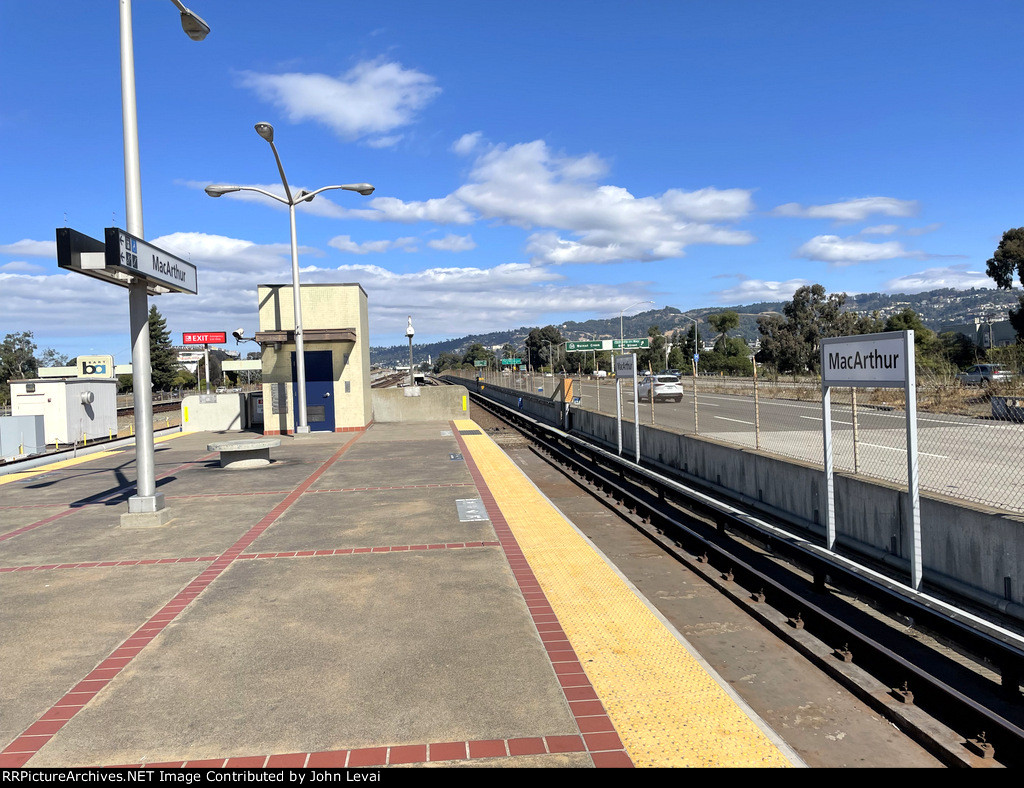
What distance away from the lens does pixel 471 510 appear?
1145 cm

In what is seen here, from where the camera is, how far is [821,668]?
5520 millimetres

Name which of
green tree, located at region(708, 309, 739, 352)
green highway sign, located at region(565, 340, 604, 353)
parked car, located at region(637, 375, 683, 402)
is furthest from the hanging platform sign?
green tree, located at region(708, 309, 739, 352)

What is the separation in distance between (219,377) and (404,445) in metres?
127

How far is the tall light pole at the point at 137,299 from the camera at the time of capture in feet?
33.8

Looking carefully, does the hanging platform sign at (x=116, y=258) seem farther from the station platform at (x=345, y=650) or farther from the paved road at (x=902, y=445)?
the paved road at (x=902, y=445)

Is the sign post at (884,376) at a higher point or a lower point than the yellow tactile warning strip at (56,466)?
higher

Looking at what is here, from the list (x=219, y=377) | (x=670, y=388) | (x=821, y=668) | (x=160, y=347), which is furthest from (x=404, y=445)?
(x=219, y=377)

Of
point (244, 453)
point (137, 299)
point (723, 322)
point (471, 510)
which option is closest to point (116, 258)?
point (137, 299)

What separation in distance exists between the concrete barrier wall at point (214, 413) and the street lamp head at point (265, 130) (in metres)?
11.8

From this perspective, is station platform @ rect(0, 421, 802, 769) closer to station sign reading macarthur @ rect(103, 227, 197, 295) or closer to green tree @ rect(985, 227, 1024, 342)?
station sign reading macarthur @ rect(103, 227, 197, 295)

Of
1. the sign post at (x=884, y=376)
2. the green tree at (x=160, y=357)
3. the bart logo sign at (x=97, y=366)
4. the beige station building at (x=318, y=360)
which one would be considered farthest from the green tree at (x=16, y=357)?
the sign post at (x=884, y=376)

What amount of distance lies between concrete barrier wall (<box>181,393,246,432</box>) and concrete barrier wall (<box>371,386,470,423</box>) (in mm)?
5772

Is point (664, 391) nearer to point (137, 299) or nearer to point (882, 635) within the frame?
point (137, 299)

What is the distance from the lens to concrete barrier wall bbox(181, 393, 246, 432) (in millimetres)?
28734
